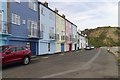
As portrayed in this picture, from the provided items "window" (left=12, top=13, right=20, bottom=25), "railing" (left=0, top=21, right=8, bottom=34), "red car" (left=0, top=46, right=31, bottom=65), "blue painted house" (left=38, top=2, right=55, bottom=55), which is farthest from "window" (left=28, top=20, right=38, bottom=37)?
"red car" (left=0, top=46, right=31, bottom=65)

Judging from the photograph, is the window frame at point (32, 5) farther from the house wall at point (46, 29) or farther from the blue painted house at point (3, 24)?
the blue painted house at point (3, 24)

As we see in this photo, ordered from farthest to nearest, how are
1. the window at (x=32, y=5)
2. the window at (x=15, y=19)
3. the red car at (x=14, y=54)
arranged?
the window at (x=32, y=5) < the window at (x=15, y=19) < the red car at (x=14, y=54)

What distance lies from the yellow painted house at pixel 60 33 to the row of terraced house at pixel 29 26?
0.61 metres

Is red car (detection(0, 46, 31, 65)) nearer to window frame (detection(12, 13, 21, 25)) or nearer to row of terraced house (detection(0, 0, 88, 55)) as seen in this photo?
row of terraced house (detection(0, 0, 88, 55))

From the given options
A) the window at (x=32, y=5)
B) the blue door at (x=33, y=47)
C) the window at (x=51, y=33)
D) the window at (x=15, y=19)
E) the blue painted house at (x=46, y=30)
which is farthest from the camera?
the window at (x=51, y=33)

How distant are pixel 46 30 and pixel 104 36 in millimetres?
118683

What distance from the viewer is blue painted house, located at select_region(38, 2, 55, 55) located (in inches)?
1418

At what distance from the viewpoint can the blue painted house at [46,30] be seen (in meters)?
36.0

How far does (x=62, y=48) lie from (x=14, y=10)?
1083 inches

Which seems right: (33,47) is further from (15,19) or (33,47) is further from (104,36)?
(104,36)

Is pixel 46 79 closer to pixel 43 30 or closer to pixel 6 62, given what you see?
pixel 6 62

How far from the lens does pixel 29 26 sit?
3094 cm

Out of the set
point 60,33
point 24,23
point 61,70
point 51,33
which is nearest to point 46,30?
point 51,33

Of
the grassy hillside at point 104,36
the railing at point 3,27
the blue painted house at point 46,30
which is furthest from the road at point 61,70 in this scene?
the grassy hillside at point 104,36
